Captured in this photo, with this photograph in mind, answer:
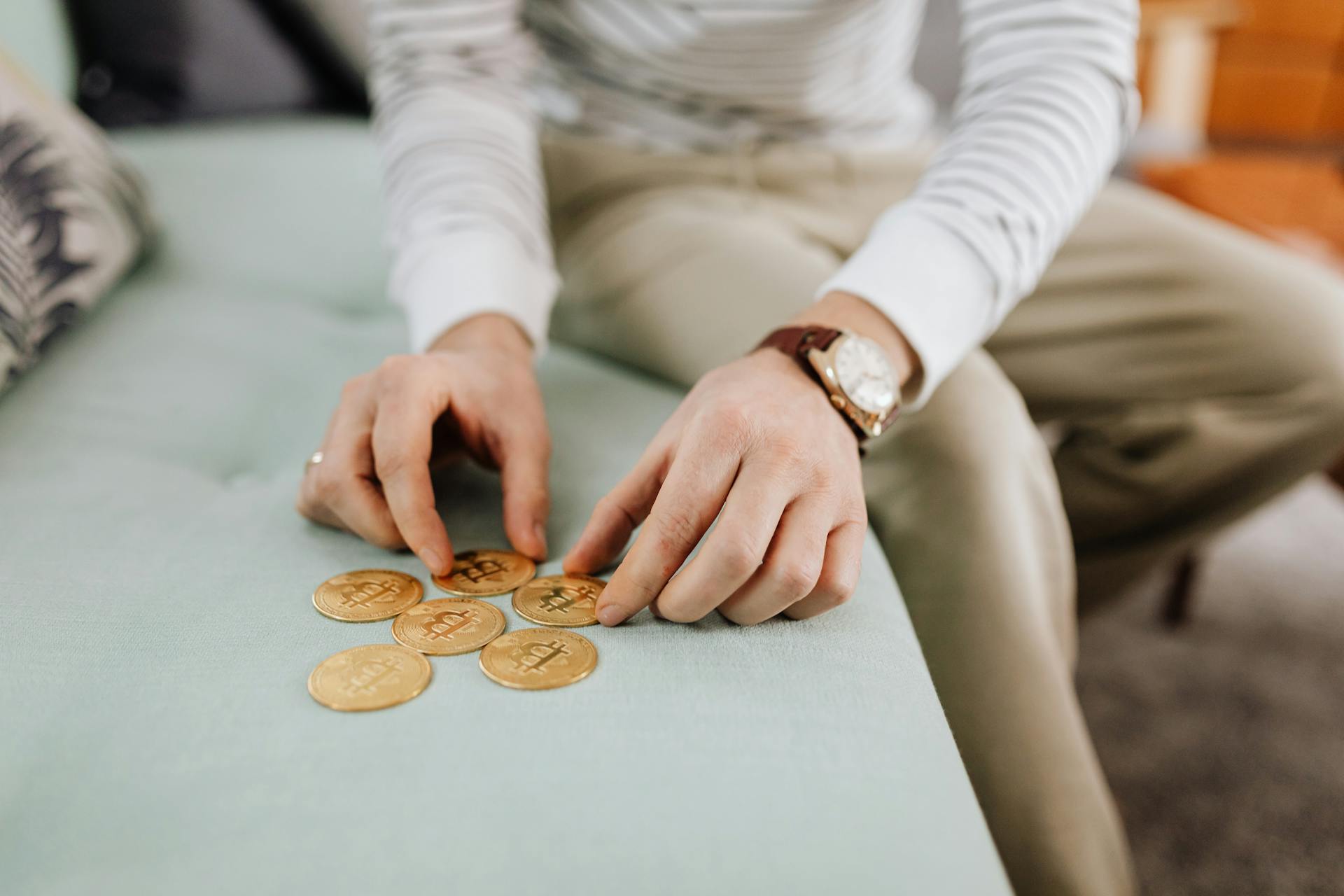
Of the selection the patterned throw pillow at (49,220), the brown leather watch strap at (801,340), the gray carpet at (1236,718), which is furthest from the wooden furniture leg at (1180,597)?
the patterned throw pillow at (49,220)

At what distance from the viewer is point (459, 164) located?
2.28 feet

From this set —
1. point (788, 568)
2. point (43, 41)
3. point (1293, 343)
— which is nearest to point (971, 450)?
point (788, 568)

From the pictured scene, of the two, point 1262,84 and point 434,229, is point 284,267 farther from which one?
point 1262,84

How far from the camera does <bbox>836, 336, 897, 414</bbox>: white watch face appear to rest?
0.48m

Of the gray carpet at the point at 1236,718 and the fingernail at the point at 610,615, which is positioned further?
the gray carpet at the point at 1236,718

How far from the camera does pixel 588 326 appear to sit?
2.54ft

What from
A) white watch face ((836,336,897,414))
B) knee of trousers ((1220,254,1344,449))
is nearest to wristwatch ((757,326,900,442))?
white watch face ((836,336,897,414))

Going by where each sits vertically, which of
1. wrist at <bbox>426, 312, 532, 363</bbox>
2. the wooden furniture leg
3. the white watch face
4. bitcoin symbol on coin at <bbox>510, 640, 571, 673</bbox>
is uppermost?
the white watch face

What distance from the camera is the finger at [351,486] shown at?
1.52 ft

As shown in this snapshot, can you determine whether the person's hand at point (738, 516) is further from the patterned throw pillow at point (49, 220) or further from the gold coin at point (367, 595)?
the patterned throw pillow at point (49, 220)

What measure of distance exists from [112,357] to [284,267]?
0.24 m

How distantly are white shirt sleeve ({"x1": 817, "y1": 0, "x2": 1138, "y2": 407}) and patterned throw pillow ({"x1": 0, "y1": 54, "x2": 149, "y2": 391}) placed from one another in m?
0.54

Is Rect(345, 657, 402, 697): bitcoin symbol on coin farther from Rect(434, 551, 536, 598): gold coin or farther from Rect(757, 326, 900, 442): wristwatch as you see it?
Rect(757, 326, 900, 442): wristwatch

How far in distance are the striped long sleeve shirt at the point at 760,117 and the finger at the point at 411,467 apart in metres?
0.15
